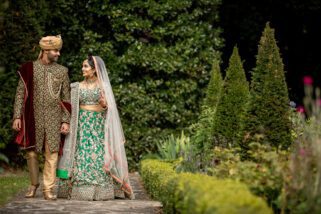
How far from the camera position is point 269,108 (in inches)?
338

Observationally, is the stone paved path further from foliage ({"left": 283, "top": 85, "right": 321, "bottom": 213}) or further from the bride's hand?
foliage ({"left": 283, "top": 85, "right": 321, "bottom": 213})

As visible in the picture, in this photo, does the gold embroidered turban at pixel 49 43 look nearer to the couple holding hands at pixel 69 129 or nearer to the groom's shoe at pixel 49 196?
the couple holding hands at pixel 69 129

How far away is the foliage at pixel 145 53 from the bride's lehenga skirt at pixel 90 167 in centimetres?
577

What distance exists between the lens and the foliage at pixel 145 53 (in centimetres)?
1628

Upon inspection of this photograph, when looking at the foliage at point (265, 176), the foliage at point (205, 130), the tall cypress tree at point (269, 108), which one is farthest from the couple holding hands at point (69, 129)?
the foliage at point (265, 176)

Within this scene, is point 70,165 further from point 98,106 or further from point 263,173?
point 263,173

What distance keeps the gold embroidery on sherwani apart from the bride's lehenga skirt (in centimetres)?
42

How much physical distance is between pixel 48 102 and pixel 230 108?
2.76m

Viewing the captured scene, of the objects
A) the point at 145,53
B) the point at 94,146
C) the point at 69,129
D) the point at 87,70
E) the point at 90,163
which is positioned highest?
the point at 145,53

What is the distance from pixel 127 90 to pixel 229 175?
9327 millimetres

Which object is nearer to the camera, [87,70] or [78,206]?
[78,206]

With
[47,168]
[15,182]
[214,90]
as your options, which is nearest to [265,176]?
[47,168]

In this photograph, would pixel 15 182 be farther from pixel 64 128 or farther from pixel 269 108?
pixel 269 108

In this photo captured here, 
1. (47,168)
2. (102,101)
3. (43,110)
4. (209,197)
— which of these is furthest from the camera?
(102,101)
